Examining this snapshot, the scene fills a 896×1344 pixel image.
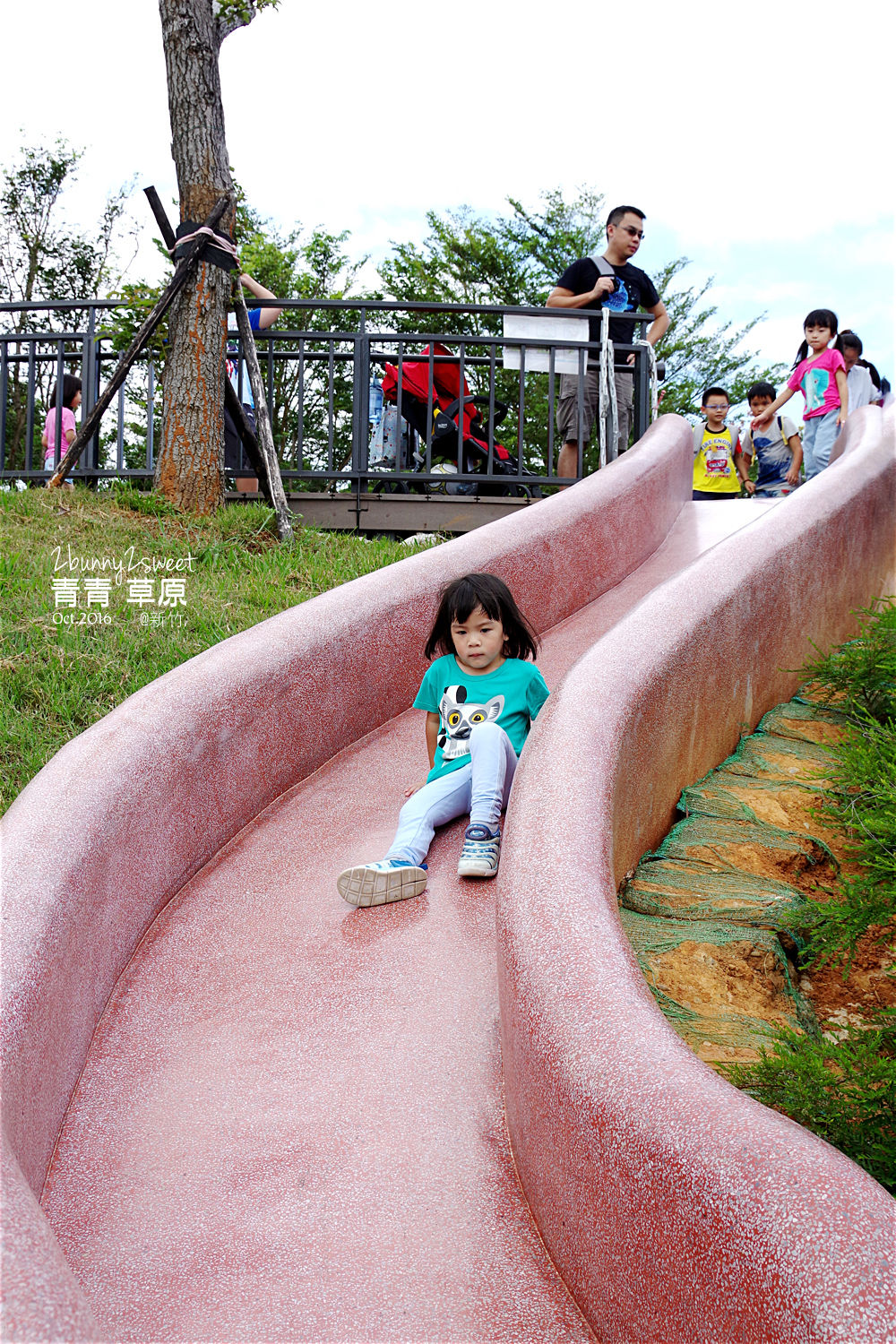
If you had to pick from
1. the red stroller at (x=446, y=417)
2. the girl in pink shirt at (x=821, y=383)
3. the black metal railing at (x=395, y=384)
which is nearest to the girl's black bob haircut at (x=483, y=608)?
the black metal railing at (x=395, y=384)

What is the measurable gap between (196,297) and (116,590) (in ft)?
9.62

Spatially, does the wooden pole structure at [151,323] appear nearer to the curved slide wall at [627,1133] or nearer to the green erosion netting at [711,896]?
the curved slide wall at [627,1133]

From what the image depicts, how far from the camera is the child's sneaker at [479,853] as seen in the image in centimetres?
304

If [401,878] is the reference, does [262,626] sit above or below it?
above

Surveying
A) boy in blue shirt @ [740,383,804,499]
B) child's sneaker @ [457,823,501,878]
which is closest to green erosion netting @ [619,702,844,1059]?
child's sneaker @ [457,823,501,878]

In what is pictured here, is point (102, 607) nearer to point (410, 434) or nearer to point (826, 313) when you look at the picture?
point (410, 434)

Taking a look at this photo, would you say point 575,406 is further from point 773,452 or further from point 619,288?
point 773,452

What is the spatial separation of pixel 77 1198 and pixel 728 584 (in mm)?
3138

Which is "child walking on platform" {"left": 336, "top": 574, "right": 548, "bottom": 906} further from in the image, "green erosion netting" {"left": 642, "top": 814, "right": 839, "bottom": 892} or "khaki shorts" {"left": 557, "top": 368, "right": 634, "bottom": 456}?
"khaki shorts" {"left": 557, "top": 368, "right": 634, "bottom": 456}

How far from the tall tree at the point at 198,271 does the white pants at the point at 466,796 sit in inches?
182

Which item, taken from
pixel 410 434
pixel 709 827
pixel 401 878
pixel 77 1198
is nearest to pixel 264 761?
pixel 401 878

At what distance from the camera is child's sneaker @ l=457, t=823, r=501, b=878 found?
3.04m

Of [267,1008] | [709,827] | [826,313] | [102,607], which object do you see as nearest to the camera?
[267,1008]

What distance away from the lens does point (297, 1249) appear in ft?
6.07
